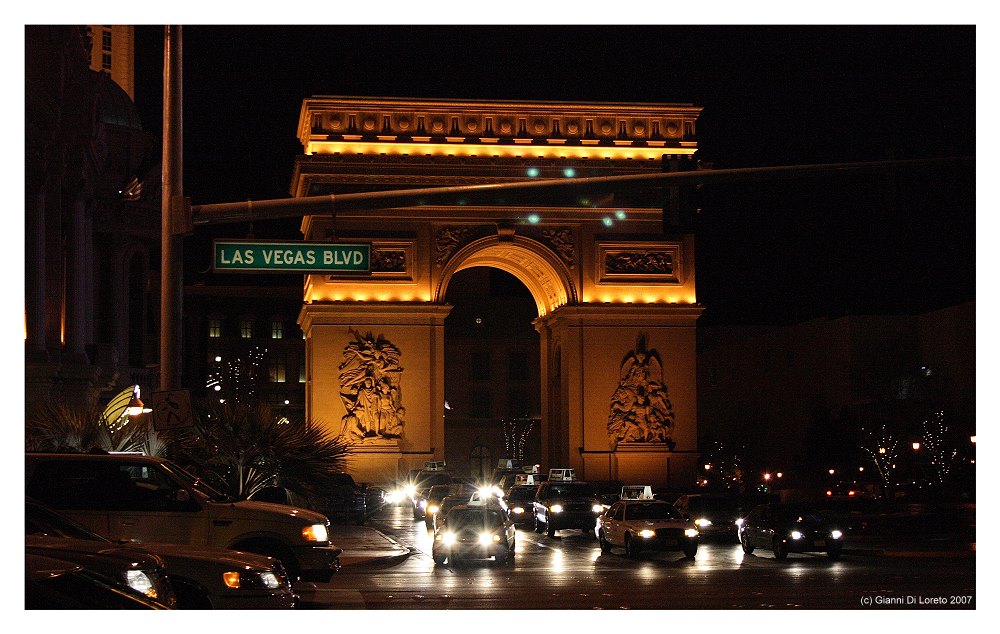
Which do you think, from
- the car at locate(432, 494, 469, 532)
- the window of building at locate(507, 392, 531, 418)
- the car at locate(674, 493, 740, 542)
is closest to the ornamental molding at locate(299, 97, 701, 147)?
the car at locate(674, 493, 740, 542)

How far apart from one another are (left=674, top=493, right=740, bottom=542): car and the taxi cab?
4.76 metres

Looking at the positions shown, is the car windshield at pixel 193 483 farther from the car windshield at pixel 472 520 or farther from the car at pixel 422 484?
the car at pixel 422 484

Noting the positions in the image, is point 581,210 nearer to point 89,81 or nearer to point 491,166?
point 491,166

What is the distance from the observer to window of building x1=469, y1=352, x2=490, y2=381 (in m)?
109

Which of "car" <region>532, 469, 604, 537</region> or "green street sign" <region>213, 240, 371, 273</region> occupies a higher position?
"green street sign" <region>213, 240, 371, 273</region>

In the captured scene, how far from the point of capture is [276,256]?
19.0 m

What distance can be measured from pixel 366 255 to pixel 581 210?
3770 cm

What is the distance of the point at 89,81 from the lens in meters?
47.4

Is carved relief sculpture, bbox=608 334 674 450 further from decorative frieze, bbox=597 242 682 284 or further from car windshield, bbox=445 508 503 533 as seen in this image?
car windshield, bbox=445 508 503 533

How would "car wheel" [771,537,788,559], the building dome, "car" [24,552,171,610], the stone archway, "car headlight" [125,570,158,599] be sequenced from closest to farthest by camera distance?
"car" [24,552,171,610]
"car headlight" [125,570,158,599]
"car wheel" [771,537,788,559]
the stone archway
the building dome

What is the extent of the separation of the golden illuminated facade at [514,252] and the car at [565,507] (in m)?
15.0

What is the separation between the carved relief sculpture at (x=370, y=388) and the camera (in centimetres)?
5506

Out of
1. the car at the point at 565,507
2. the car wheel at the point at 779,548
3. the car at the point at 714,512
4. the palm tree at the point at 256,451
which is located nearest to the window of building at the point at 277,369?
the car at the point at 565,507

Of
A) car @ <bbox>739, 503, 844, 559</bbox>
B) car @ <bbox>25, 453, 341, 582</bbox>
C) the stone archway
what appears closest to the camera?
car @ <bbox>25, 453, 341, 582</bbox>
